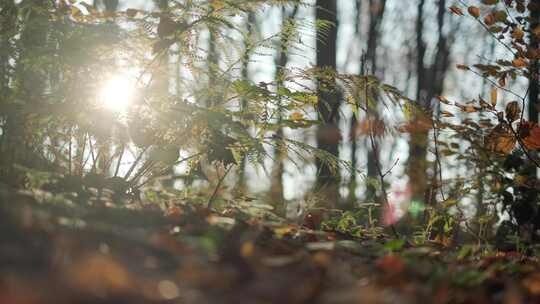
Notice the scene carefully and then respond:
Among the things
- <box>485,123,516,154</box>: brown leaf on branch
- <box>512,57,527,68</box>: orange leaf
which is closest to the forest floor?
<box>485,123,516,154</box>: brown leaf on branch

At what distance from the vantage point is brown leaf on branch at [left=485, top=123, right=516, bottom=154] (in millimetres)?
3388

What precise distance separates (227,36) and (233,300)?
86.4 inches

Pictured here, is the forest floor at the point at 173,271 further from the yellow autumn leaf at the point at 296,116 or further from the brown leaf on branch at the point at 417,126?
the yellow autumn leaf at the point at 296,116

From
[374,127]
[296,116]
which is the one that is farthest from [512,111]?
[296,116]

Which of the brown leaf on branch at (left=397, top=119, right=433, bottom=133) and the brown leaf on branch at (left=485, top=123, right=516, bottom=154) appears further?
the brown leaf on branch at (left=485, top=123, right=516, bottom=154)

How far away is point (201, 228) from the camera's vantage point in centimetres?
199

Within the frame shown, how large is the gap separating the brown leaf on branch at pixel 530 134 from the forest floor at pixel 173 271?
4.83 feet

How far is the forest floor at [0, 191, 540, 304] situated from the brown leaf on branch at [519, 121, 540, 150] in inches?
58.0

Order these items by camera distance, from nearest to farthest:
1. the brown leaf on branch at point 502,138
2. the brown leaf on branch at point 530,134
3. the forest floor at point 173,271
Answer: the forest floor at point 173,271
the brown leaf on branch at point 530,134
the brown leaf on branch at point 502,138

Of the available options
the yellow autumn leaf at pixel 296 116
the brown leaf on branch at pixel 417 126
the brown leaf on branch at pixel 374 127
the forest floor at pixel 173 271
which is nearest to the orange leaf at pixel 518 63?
the brown leaf on branch at pixel 417 126

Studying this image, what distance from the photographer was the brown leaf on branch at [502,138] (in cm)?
339

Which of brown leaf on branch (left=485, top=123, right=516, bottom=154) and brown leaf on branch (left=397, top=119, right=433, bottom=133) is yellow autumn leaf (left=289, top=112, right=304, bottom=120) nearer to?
brown leaf on branch (left=397, top=119, right=433, bottom=133)

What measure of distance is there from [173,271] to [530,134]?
255 centimetres

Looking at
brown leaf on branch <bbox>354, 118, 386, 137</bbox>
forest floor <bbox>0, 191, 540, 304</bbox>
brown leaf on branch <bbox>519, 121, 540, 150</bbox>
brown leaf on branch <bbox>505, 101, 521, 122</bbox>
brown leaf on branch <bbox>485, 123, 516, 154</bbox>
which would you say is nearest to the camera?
forest floor <bbox>0, 191, 540, 304</bbox>
